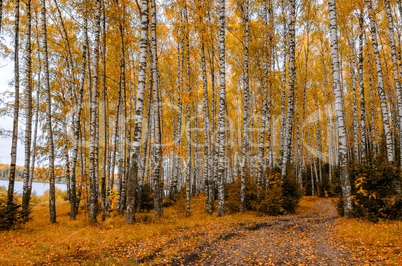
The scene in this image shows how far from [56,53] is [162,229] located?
11.9 m

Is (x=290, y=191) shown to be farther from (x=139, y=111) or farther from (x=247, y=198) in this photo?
(x=139, y=111)

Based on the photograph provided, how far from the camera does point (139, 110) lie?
7.46 m

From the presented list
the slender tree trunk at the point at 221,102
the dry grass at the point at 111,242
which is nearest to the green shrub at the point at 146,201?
the dry grass at the point at 111,242

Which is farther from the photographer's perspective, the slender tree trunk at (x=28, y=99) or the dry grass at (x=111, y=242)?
the slender tree trunk at (x=28, y=99)

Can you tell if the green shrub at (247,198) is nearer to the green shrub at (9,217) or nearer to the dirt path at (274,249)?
the dirt path at (274,249)

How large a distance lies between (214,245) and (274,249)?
4.96 ft

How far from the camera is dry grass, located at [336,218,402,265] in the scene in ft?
13.8

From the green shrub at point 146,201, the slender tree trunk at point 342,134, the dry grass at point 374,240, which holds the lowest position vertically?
the green shrub at point 146,201

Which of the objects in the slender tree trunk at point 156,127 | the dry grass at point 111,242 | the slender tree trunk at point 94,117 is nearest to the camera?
the dry grass at point 111,242

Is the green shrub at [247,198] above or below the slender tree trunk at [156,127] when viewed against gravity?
below

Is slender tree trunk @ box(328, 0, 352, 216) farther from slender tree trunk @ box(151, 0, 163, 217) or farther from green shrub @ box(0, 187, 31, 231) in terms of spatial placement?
green shrub @ box(0, 187, 31, 231)

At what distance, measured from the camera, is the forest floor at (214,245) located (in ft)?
14.7

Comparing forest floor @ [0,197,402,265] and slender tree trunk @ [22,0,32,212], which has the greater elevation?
slender tree trunk @ [22,0,32,212]

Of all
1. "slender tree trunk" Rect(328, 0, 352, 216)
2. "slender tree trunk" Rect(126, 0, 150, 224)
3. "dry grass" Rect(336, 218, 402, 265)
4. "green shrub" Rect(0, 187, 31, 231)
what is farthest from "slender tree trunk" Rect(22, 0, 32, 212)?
"slender tree trunk" Rect(328, 0, 352, 216)
